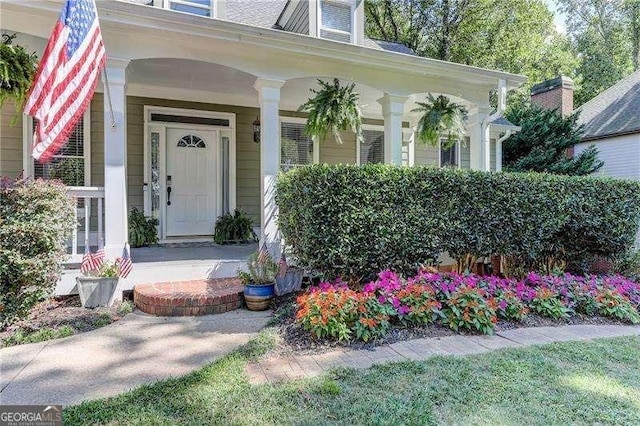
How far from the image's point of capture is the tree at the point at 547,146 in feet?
36.5

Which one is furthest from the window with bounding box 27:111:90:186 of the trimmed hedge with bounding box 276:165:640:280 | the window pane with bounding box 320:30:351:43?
the window pane with bounding box 320:30:351:43

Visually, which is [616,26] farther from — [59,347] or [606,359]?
[59,347]

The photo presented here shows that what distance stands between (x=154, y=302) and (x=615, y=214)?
6.24 m

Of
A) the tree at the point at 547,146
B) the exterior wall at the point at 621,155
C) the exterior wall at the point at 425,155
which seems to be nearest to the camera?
the exterior wall at the point at 425,155

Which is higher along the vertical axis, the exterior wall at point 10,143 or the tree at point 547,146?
the tree at point 547,146

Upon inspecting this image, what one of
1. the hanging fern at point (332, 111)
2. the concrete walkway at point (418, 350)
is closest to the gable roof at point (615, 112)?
the hanging fern at point (332, 111)

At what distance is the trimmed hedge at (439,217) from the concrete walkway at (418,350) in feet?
3.70

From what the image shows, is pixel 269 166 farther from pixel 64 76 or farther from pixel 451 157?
pixel 451 157

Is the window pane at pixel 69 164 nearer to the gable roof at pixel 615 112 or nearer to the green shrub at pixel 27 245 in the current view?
the green shrub at pixel 27 245

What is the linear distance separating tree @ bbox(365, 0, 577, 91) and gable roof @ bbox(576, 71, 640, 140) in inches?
171

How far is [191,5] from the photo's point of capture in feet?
19.2

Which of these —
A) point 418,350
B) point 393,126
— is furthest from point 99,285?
point 393,126

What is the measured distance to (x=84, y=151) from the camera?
6418mm

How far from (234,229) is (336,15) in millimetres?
4212
